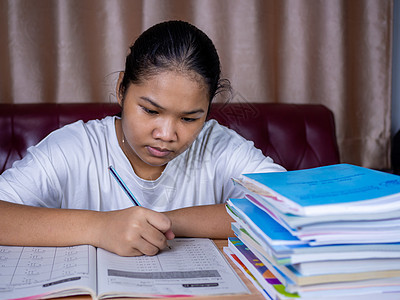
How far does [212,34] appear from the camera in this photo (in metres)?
2.00

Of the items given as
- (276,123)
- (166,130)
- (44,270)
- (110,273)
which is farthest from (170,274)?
(276,123)

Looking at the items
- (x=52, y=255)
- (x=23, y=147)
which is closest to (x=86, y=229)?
(x=52, y=255)

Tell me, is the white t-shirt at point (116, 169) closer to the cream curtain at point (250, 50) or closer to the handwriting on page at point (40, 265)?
the handwriting on page at point (40, 265)

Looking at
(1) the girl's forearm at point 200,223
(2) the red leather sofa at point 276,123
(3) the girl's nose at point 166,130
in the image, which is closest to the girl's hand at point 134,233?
(1) the girl's forearm at point 200,223

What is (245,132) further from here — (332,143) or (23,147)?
(23,147)

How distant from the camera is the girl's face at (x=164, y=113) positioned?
1.04 meters

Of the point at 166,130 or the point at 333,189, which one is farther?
the point at 166,130

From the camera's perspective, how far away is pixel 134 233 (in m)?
0.82

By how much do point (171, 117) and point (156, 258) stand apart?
1.18ft

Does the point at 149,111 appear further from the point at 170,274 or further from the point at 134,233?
the point at 170,274

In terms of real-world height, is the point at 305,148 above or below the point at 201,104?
below

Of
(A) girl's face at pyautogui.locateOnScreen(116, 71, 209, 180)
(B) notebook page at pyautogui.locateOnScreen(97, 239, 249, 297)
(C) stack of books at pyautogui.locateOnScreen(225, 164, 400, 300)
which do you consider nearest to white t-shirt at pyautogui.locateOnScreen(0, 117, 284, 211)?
(A) girl's face at pyautogui.locateOnScreen(116, 71, 209, 180)

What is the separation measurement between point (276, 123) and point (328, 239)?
1154mm

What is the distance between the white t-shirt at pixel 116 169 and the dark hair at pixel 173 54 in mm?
229
